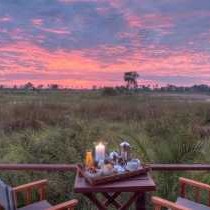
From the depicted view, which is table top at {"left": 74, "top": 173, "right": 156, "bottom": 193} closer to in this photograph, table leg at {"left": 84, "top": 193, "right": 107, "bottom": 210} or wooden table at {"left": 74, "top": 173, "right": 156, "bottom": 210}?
wooden table at {"left": 74, "top": 173, "right": 156, "bottom": 210}

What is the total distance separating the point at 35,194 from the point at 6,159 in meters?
1.28

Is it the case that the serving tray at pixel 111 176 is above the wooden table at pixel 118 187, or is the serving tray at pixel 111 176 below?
above

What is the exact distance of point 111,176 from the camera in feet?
12.9

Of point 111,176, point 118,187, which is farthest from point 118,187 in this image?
point 111,176

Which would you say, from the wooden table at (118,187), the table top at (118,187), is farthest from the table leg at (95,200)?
the table top at (118,187)

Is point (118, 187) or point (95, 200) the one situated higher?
point (118, 187)

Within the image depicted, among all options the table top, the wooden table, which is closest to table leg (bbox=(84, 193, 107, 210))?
the wooden table

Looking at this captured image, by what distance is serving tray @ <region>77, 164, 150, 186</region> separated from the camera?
385 centimetres

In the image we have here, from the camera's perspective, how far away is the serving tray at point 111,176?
3.85 m

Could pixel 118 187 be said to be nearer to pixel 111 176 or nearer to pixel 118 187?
pixel 118 187

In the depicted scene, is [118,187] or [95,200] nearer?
[118,187]

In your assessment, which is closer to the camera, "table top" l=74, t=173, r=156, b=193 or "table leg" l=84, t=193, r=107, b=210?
"table top" l=74, t=173, r=156, b=193

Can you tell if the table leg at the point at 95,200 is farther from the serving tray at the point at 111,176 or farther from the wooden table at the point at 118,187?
the serving tray at the point at 111,176

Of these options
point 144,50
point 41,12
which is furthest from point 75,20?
point 144,50
